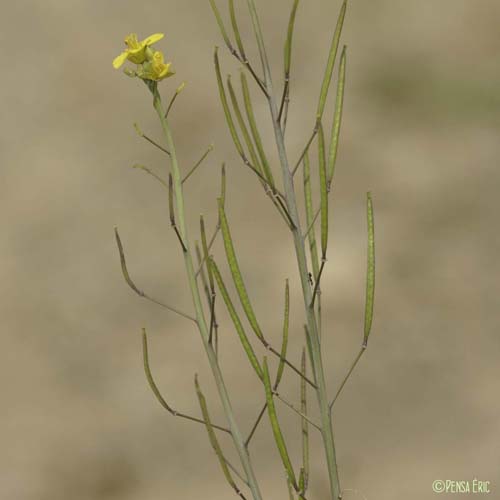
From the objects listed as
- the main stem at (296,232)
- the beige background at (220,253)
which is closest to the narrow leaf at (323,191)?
the main stem at (296,232)

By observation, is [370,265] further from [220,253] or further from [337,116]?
[220,253]

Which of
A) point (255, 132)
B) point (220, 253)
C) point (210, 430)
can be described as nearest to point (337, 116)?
point (255, 132)

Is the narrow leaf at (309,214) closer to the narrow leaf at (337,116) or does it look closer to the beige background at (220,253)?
the narrow leaf at (337,116)

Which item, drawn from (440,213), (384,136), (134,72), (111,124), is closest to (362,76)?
(384,136)

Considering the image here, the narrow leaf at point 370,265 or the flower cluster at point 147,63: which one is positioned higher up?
the flower cluster at point 147,63

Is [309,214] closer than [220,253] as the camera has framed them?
Yes

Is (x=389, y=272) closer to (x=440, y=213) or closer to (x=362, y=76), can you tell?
(x=440, y=213)

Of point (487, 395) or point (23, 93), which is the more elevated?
point (23, 93)

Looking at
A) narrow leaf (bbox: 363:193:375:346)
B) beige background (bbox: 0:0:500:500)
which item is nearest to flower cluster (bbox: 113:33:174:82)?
narrow leaf (bbox: 363:193:375:346)

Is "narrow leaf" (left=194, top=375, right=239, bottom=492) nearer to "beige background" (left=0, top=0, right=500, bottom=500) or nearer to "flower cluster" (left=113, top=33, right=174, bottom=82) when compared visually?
"flower cluster" (left=113, top=33, right=174, bottom=82)
